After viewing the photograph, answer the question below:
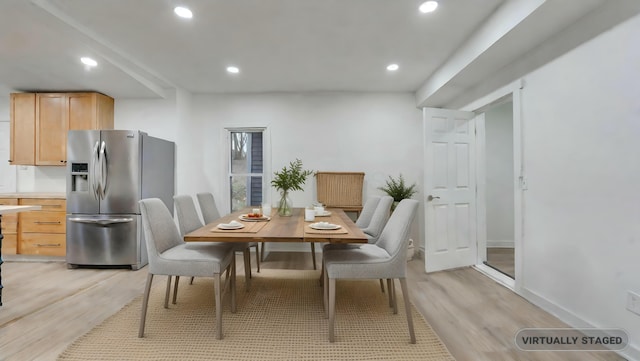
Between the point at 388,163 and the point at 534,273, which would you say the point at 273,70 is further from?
the point at 534,273

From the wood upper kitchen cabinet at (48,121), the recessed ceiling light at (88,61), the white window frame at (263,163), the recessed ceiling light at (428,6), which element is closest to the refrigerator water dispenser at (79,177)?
the wood upper kitchen cabinet at (48,121)

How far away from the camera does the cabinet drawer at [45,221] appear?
3709 millimetres

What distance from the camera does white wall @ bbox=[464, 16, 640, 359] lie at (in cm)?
177

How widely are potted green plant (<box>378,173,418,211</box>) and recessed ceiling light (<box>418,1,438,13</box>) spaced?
7.65 feet

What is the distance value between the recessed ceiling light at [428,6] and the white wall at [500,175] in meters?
2.82

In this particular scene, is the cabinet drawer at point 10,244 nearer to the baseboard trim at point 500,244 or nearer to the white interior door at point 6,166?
the white interior door at point 6,166

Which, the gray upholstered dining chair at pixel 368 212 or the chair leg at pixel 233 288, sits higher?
the gray upholstered dining chair at pixel 368 212

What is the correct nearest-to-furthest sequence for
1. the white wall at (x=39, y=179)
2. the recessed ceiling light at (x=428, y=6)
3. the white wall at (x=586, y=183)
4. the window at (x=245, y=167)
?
the white wall at (x=586, y=183) < the recessed ceiling light at (x=428, y=6) < the white wall at (x=39, y=179) < the window at (x=245, y=167)

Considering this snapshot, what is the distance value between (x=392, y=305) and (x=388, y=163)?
8.09 ft

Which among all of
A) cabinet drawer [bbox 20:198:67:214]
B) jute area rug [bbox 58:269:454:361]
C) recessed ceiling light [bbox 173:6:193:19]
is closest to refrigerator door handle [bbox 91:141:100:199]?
cabinet drawer [bbox 20:198:67:214]

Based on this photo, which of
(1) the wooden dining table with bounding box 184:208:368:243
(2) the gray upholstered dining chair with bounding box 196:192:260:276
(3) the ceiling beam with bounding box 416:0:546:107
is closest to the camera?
(1) the wooden dining table with bounding box 184:208:368:243

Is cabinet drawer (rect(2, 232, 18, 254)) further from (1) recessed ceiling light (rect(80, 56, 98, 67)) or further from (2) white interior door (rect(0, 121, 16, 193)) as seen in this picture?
(1) recessed ceiling light (rect(80, 56, 98, 67))

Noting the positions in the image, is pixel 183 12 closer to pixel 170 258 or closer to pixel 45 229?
pixel 170 258

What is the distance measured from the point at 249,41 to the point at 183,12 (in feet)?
2.14
